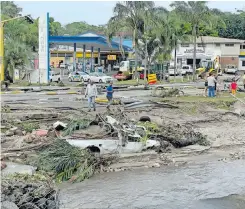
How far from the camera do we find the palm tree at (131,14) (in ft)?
159

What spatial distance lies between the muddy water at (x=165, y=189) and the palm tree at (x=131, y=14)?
34.8 m

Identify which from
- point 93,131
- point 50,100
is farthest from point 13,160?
point 50,100

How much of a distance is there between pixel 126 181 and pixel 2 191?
18.1ft

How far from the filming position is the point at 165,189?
12.8 m

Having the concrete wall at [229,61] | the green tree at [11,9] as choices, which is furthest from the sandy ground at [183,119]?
the green tree at [11,9]

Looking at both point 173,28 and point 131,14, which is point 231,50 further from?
point 131,14

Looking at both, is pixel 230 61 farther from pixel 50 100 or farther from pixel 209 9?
pixel 50 100

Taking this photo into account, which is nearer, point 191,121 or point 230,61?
point 191,121

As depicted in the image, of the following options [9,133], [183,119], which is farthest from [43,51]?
[9,133]

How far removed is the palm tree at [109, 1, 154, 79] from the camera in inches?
1905

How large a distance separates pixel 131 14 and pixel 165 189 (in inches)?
1484

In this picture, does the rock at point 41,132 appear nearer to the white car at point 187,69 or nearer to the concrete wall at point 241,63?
the white car at point 187,69

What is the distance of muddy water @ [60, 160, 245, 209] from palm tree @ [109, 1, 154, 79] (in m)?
34.8

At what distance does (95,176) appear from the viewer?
13859 mm
